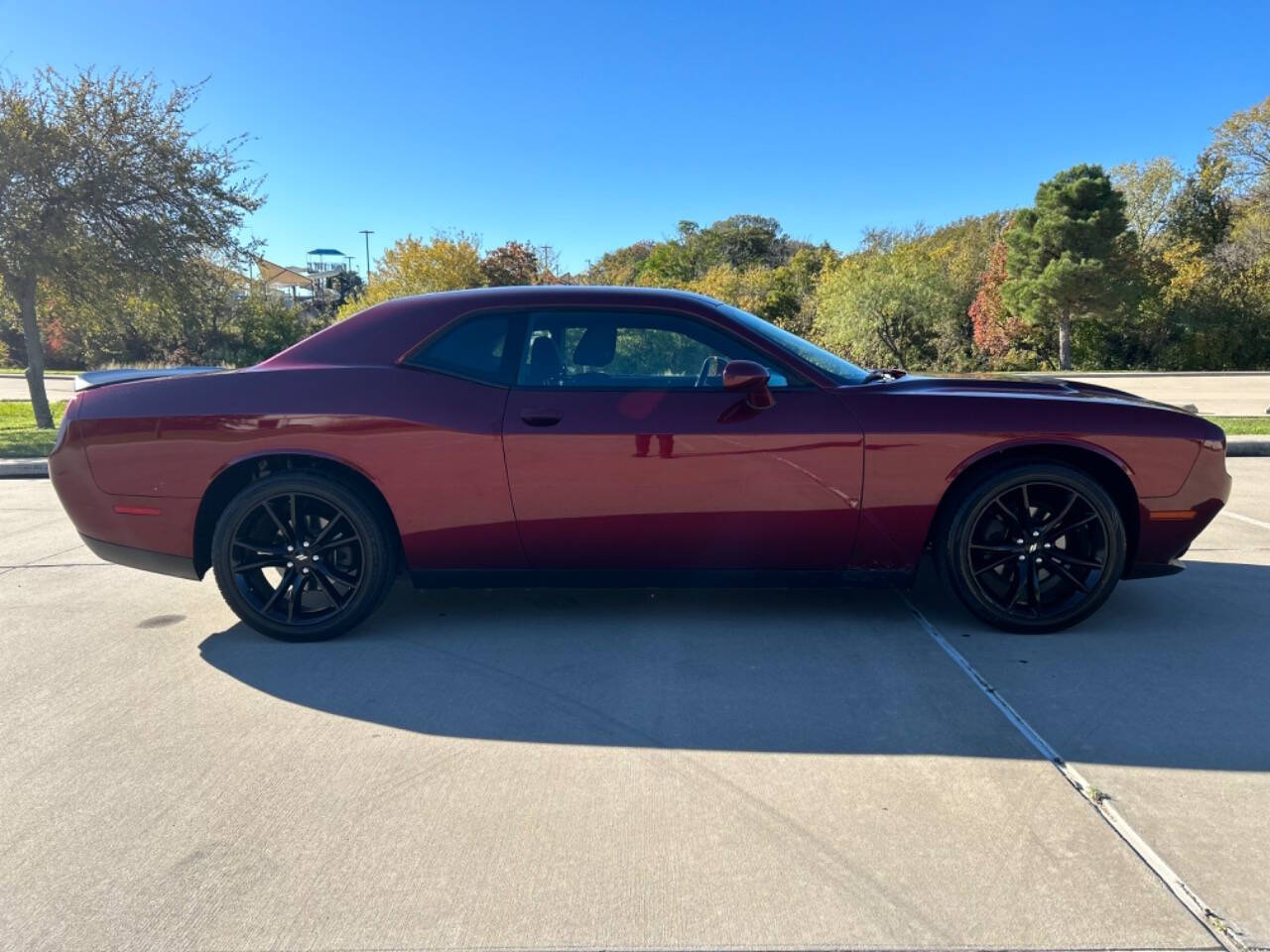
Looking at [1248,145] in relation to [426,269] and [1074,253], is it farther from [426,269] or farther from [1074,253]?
[426,269]

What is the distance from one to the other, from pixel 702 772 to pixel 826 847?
507mm

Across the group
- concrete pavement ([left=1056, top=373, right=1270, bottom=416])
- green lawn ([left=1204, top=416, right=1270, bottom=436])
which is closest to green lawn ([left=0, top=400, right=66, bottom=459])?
green lawn ([left=1204, top=416, right=1270, bottom=436])

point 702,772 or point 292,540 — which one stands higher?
point 292,540

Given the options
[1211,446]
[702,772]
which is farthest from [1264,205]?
[702,772]

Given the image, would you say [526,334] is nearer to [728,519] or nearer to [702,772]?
[728,519]

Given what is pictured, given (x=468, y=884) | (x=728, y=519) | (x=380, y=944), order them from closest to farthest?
(x=380, y=944) → (x=468, y=884) → (x=728, y=519)

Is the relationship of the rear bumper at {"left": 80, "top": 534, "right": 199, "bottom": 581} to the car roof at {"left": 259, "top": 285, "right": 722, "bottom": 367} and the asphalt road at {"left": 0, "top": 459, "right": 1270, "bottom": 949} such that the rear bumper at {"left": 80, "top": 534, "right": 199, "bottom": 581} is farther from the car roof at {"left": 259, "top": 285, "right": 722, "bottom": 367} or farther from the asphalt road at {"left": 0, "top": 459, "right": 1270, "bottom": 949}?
the car roof at {"left": 259, "top": 285, "right": 722, "bottom": 367}

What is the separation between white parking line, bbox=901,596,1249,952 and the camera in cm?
197

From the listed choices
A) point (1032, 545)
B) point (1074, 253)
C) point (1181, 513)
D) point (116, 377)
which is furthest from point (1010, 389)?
point (1074, 253)

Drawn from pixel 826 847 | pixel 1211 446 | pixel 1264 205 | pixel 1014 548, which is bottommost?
pixel 826 847

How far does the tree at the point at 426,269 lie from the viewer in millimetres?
21438

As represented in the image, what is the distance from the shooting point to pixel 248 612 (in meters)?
3.90

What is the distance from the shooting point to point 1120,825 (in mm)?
2385

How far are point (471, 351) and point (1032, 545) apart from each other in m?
2.70
